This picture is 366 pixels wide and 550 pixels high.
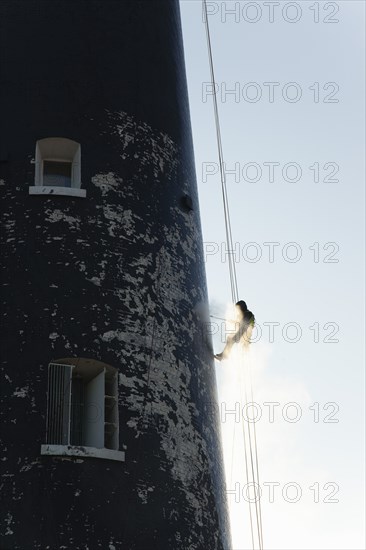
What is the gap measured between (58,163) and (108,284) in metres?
2.60

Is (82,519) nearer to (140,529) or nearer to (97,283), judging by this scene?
(140,529)

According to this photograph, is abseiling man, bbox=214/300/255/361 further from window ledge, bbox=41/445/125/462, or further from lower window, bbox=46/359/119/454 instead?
window ledge, bbox=41/445/125/462

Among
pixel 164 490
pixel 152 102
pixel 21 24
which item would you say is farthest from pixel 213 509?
pixel 21 24

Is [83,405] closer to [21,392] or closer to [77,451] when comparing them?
[21,392]

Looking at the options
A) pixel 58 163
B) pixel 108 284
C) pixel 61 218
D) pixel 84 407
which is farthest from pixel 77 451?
pixel 58 163

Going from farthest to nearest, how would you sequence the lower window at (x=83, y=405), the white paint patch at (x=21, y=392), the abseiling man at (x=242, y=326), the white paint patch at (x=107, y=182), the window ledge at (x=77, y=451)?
the abseiling man at (x=242, y=326)
the white paint patch at (x=107, y=182)
the lower window at (x=83, y=405)
the white paint patch at (x=21, y=392)
the window ledge at (x=77, y=451)

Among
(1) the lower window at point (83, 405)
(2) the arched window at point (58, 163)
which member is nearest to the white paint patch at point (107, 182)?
(2) the arched window at point (58, 163)

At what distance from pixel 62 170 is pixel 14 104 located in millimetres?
1352

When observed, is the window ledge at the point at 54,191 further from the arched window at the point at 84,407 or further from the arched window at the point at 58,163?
the arched window at the point at 84,407

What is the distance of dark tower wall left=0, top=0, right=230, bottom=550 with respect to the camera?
15.8 metres

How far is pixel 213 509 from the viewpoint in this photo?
17641 millimetres

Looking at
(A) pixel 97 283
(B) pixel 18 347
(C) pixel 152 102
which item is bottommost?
(B) pixel 18 347

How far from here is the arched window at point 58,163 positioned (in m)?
18.6

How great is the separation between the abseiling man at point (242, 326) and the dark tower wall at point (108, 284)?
1173mm
